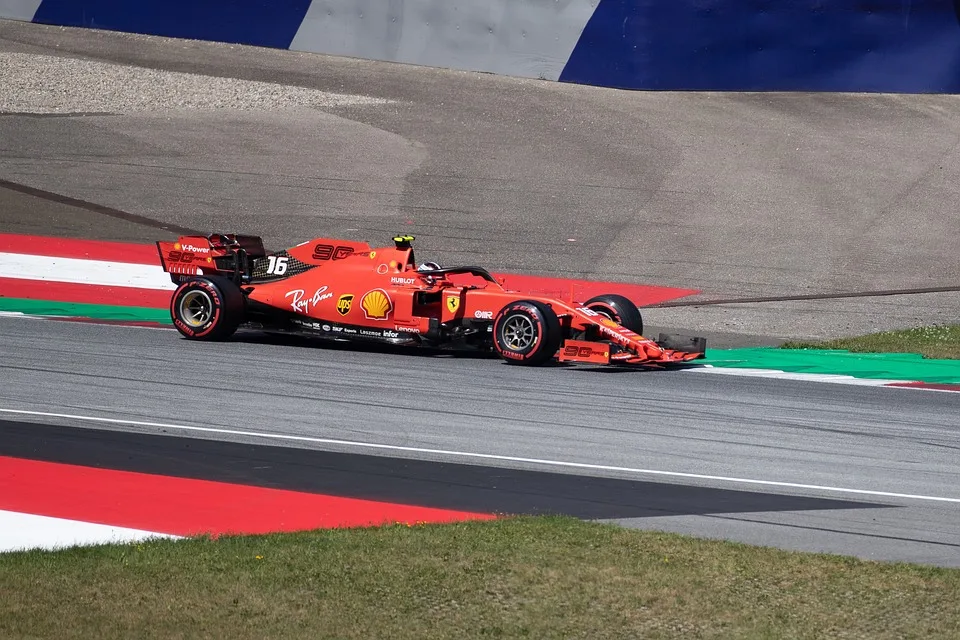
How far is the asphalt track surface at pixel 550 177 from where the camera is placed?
21.7m

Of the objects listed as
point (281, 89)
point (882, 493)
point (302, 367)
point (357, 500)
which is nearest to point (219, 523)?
point (357, 500)

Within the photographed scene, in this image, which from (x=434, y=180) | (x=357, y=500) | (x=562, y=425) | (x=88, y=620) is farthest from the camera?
(x=434, y=180)

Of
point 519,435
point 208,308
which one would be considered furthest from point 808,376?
point 208,308

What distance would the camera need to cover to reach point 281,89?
31359 mm

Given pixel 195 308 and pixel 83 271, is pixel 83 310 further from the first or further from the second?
pixel 195 308

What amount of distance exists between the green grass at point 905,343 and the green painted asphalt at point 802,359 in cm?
19

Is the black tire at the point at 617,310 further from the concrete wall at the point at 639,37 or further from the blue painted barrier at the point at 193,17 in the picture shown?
the blue painted barrier at the point at 193,17

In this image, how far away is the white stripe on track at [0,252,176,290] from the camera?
1909 centimetres

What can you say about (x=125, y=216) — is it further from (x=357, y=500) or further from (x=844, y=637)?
(x=844, y=637)

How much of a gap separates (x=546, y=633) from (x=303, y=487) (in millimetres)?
3260

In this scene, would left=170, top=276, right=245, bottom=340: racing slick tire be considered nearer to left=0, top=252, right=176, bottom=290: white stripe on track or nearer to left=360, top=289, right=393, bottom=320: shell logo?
left=360, top=289, right=393, bottom=320: shell logo

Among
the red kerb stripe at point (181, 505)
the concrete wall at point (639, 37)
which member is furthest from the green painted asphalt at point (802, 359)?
the concrete wall at point (639, 37)

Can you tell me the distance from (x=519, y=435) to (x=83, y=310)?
8706 millimetres

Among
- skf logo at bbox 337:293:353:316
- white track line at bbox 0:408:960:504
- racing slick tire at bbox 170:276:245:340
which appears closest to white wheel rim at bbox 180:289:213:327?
racing slick tire at bbox 170:276:245:340
